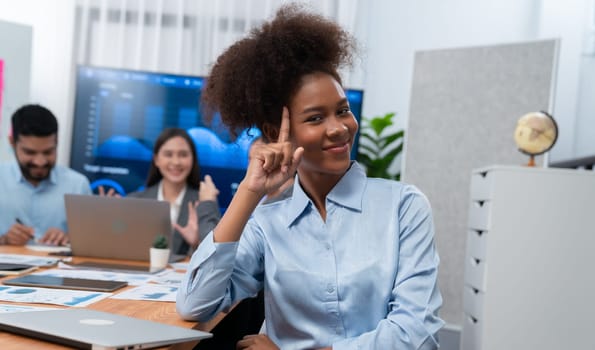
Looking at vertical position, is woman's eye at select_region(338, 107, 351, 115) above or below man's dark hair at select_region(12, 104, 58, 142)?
above

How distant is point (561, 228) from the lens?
7.64ft

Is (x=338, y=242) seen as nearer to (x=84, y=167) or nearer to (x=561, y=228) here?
(x=561, y=228)

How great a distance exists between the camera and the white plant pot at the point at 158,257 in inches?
79.1

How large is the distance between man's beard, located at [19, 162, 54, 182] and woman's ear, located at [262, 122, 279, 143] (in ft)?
6.10

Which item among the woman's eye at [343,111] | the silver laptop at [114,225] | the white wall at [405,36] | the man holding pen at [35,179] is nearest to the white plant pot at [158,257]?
the silver laptop at [114,225]

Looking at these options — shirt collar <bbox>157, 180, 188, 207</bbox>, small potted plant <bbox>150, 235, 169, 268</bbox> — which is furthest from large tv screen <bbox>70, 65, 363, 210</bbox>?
small potted plant <bbox>150, 235, 169, 268</bbox>

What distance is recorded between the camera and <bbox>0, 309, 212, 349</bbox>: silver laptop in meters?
0.88

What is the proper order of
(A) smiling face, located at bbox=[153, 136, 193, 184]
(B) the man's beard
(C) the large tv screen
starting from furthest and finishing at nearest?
(C) the large tv screen, (A) smiling face, located at bbox=[153, 136, 193, 184], (B) the man's beard

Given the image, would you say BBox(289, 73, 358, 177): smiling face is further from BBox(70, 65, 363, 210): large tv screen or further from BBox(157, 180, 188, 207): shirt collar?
BBox(70, 65, 363, 210): large tv screen

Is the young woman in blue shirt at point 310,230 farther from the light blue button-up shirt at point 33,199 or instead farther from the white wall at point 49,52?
the white wall at point 49,52

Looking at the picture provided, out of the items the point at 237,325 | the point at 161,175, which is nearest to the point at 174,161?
the point at 161,175

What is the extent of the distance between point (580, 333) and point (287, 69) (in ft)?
5.43

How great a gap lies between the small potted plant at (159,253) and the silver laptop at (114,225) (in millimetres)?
82

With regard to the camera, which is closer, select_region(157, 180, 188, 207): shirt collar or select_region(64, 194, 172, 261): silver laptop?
select_region(64, 194, 172, 261): silver laptop
